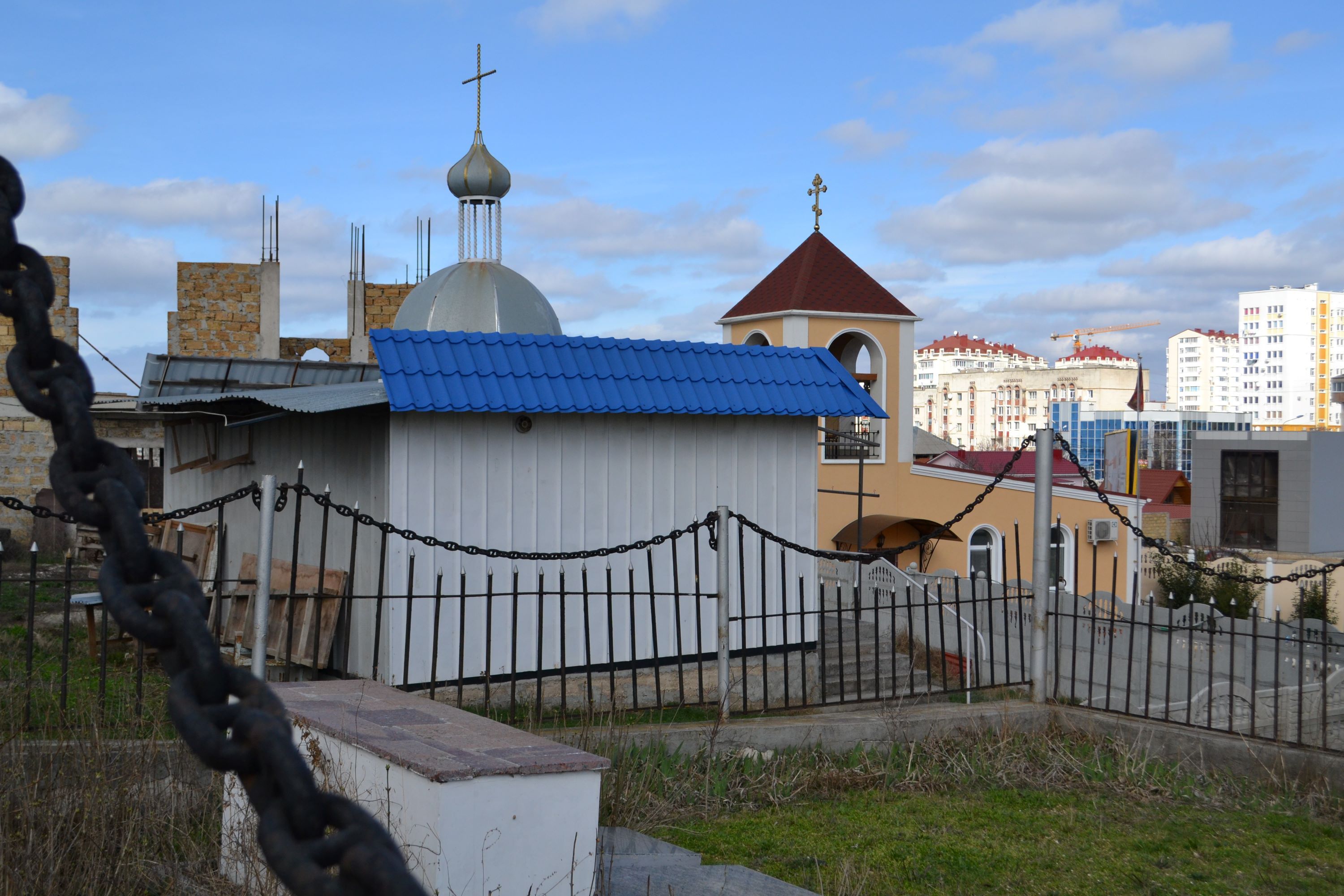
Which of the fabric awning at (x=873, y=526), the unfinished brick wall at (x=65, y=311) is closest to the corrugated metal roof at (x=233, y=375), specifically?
the unfinished brick wall at (x=65, y=311)

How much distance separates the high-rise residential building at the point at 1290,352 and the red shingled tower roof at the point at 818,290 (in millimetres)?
128799

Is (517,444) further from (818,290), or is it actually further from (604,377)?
(818,290)

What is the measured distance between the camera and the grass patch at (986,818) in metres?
5.30

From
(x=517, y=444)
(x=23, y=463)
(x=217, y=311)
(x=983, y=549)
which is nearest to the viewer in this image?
(x=517, y=444)

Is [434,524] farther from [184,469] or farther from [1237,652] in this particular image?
[1237,652]

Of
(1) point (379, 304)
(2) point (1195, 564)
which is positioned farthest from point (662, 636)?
(1) point (379, 304)

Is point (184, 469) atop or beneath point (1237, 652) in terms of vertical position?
atop

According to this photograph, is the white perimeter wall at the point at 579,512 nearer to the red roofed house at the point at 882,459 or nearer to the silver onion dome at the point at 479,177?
the silver onion dome at the point at 479,177

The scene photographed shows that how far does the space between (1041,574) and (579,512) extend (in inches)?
150

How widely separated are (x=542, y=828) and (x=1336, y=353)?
161327 mm

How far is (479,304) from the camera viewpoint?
19.7m

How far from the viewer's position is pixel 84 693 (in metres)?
6.57

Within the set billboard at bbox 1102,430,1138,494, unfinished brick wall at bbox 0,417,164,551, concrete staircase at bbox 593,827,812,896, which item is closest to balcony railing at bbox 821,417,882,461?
billboard at bbox 1102,430,1138,494

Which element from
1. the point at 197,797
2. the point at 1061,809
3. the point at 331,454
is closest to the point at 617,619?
the point at 331,454
